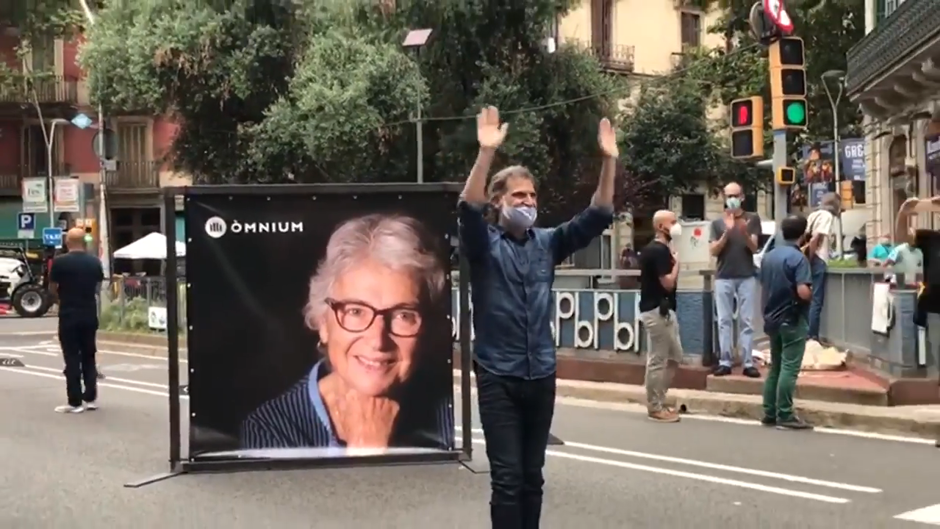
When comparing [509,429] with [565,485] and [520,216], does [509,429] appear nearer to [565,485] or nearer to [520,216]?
[520,216]

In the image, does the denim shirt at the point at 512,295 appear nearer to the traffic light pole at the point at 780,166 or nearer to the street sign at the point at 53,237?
the traffic light pole at the point at 780,166

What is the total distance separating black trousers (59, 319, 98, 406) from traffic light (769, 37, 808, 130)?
7.26 m

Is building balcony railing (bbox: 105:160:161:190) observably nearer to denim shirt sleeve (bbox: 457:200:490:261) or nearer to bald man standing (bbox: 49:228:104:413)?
bald man standing (bbox: 49:228:104:413)

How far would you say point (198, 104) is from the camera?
2850cm

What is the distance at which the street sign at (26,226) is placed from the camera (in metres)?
43.1

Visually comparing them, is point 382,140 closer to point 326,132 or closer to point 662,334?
point 326,132

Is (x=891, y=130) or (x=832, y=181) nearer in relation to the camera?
(x=891, y=130)

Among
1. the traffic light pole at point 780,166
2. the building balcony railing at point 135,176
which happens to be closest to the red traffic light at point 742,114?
the traffic light pole at point 780,166

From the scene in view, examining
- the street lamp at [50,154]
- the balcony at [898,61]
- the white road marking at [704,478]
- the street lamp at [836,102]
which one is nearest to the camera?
the white road marking at [704,478]

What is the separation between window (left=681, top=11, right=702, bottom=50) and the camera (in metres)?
47.2

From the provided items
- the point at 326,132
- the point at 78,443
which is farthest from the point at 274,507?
the point at 326,132

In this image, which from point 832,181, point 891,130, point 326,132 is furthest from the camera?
point 832,181

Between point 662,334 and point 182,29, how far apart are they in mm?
19340

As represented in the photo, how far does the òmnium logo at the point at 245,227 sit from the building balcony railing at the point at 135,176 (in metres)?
39.6
